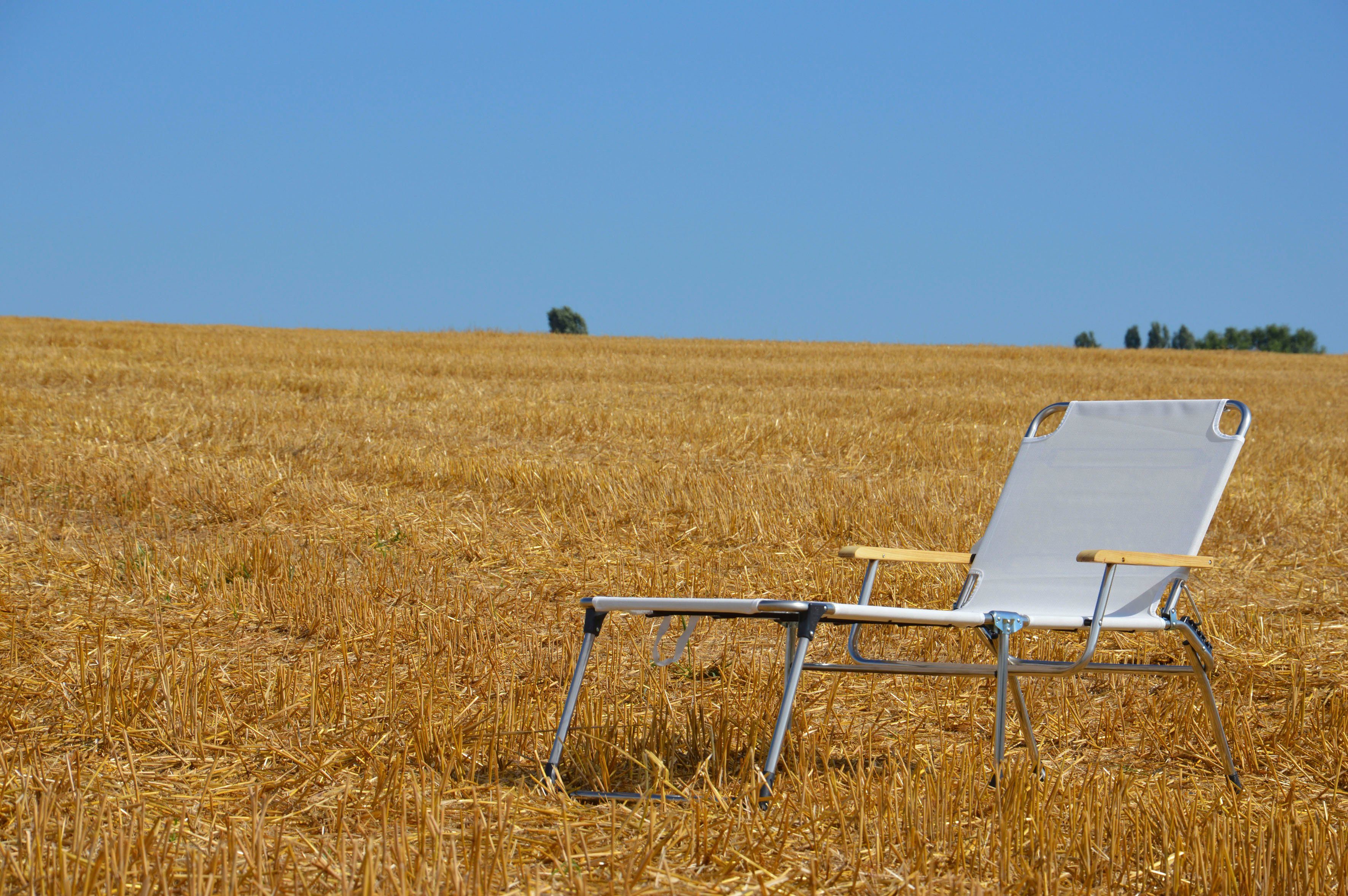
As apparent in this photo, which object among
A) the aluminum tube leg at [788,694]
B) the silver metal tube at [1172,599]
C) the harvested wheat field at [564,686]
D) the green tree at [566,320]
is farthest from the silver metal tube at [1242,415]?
the green tree at [566,320]

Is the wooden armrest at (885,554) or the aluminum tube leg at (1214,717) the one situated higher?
the wooden armrest at (885,554)

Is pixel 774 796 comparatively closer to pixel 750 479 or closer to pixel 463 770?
pixel 463 770

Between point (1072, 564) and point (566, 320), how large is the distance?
75.1 metres

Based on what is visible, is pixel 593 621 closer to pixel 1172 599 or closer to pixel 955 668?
pixel 955 668

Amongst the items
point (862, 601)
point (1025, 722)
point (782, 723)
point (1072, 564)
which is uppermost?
point (1072, 564)

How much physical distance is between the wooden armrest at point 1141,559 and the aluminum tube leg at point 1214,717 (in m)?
0.27

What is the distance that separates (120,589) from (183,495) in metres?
2.36

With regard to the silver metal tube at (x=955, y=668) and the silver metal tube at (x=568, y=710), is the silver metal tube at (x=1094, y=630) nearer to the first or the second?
the silver metal tube at (x=955, y=668)

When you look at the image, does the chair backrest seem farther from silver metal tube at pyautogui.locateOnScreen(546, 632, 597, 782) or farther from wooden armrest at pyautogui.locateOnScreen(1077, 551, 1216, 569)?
silver metal tube at pyautogui.locateOnScreen(546, 632, 597, 782)

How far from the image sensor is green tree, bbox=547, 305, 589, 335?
77.9 meters

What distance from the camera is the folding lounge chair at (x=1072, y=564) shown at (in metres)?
2.86

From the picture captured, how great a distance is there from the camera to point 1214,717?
10.7ft

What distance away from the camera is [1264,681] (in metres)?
4.27

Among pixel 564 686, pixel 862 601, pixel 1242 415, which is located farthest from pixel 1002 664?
pixel 564 686
